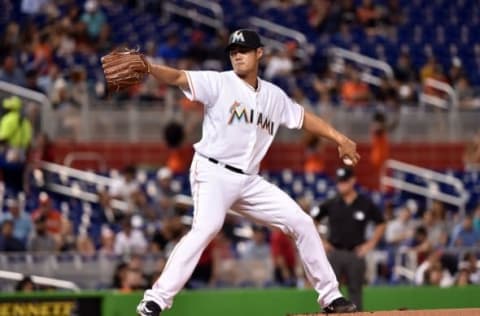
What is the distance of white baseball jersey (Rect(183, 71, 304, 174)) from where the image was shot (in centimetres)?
1072

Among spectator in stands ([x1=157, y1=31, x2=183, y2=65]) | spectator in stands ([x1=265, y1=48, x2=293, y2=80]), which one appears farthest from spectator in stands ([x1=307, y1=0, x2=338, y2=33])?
spectator in stands ([x1=157, y1=31, x2=183, y2=65])

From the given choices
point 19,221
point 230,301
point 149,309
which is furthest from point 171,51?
point 149,309

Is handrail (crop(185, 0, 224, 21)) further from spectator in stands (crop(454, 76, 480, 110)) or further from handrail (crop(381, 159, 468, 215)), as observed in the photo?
handrail (crop(381, 159, 468, 215))

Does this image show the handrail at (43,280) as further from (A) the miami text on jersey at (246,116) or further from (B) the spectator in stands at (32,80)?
(A) the miami text on jersey at (246,116)

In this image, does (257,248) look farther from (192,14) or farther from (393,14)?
(393,14)

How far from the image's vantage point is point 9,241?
18.1 meters

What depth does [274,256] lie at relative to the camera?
18.1m

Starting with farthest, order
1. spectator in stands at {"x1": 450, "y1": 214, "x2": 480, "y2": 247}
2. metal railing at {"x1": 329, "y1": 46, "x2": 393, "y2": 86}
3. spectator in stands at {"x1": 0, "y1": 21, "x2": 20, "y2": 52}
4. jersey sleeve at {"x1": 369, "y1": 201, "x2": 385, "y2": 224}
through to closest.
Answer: metal railing at {"x1": 329, "y1": 46, "x2": 393, "y2": 86} < spectator in stands at {"x1": 0, "y1": 21, "x2": 20, "y2": 52} < spectator in stands at {"x1": 450, "y1": 214, "x2": 480, "y2": 247} < jersey sleeve at {"x1": 369, "y1": 201, "x2": 385, "y2": 224}

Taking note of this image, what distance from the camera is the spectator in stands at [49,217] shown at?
18828 millimetres

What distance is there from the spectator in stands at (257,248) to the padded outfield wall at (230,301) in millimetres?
2117

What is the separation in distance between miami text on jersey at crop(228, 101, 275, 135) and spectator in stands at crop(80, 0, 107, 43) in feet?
46.1

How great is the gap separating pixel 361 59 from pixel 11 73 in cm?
636

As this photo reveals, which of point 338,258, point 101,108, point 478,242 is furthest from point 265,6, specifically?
point 338,258

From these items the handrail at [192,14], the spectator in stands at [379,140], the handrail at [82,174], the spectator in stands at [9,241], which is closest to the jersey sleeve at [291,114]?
the spectator in stands at [9,241]
